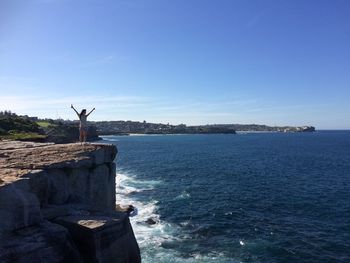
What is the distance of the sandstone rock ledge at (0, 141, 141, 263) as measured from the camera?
16609 millimetres

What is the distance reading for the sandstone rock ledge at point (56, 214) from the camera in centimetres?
1661

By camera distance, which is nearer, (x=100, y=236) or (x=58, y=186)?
(x=100, y=236)

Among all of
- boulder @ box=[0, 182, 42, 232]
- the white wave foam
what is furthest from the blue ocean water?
boulder @ box=[0, 182, 42, 232]

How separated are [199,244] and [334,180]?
43278mm

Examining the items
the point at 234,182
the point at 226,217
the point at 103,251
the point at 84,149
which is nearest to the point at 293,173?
the point at 234,182

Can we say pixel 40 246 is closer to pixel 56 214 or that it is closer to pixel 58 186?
pixel 56 214

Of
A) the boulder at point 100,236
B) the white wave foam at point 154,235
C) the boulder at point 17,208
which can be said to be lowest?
the white wave foam at point 154,235

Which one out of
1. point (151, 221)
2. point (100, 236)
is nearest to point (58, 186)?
point (100, 236)

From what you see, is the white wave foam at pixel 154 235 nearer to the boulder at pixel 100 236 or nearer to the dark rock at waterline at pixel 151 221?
the dark rock at waterline at pixel 151 221

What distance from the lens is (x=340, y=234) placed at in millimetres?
37719

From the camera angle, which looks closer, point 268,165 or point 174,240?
point 174,240

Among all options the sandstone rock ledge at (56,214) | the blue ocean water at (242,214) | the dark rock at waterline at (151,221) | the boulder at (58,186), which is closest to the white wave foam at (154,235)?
the blue ocean water at (242,214)

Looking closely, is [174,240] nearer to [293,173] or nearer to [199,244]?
[199,244]

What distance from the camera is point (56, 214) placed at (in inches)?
793
